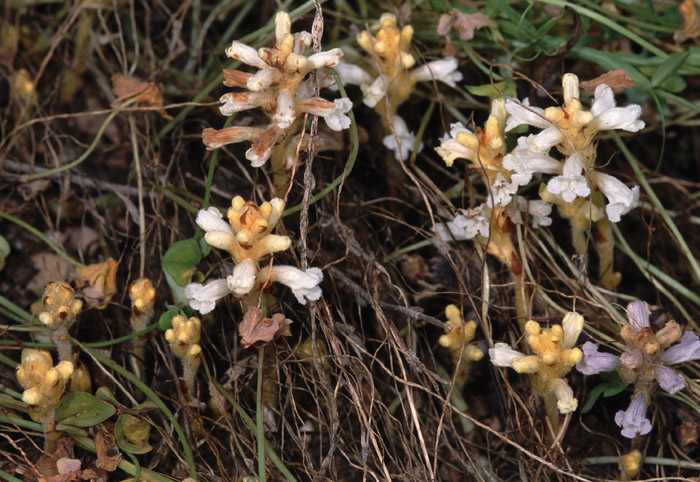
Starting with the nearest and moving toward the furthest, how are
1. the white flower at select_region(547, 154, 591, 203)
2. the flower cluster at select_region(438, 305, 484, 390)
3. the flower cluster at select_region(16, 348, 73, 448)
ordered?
the flower cluster at select_region(16, 348, 73, 448) < the white flower at select_region(547, 154, 591, 203) < the flower cluster at select_region(438, 305, 484, 390)

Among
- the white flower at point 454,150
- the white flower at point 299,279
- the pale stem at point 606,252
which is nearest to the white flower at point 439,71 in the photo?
the white flower at point 454,150

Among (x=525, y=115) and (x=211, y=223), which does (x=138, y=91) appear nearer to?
(x=211, y=223)

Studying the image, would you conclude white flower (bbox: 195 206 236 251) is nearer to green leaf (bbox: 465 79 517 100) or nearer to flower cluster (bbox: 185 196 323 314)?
flower cluster (bbox: 185 196 323 314)

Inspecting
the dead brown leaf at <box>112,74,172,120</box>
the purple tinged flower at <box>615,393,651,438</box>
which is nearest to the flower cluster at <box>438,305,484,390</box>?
the purple tinged flower at <box>615,393,651,438</box>

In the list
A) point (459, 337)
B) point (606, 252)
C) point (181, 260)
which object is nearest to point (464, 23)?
point (606, 252)

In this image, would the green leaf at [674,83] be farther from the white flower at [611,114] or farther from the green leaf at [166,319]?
the green leaf at [166,319]

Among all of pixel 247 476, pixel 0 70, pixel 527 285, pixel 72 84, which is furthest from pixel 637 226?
pixel 0 70
